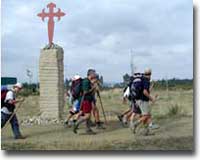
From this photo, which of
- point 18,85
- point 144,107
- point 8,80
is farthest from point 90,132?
point 8,80

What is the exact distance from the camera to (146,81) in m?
6.48

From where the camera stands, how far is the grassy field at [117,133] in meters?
6.22

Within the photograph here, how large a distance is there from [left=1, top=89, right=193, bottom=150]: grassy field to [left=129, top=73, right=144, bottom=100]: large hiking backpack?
16cm

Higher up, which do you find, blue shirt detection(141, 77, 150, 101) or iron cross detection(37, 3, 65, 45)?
iron cross detection(37, 3, 65, 45)

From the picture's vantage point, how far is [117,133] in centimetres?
672

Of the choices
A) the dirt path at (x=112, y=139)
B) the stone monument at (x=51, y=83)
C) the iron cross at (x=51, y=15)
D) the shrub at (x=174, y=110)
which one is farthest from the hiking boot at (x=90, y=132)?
the iron cross at (x=51, y=15)

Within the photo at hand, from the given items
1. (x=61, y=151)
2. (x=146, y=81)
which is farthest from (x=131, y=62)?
(x=61, y=151)

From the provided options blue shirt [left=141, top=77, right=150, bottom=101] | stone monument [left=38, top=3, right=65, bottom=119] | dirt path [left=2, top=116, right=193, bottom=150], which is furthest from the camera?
stone monument [left=38, top=3, right=65, bottom=119]

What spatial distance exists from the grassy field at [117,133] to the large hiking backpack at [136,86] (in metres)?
0.16

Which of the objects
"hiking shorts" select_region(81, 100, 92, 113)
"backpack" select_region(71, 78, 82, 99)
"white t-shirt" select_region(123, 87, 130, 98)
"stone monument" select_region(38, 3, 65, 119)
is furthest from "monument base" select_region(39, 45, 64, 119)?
"white t-shirt" select_region(123, 87, 130, 98)

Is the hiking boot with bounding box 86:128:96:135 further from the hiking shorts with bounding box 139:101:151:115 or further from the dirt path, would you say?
the hiking shorts with bounding box 139:101:151:115

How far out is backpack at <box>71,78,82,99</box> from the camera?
269 inches

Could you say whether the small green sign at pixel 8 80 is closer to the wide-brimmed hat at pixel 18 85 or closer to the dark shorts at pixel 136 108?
the wide-brimmed hat at pixel 18 85

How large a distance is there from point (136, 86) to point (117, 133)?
1.88 feet
